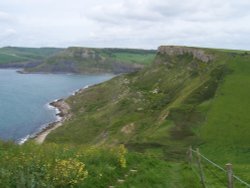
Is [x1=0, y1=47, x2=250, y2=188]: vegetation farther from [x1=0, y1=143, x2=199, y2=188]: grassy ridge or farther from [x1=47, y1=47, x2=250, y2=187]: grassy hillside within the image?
[x1=47, y1=47, x2=250, y2=187]: grassy hillside

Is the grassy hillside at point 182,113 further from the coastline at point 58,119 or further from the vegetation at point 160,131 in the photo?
the coastline at point 58,119

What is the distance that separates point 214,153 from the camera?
6819 cm

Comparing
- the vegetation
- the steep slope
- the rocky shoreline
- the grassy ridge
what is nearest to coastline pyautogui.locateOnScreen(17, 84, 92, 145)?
the rocky shoreline

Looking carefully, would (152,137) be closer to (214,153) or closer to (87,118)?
(214,153)

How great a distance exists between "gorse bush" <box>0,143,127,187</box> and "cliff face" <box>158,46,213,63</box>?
370 feet

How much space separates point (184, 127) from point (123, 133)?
1404 centimetres

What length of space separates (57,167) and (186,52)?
14640 cm

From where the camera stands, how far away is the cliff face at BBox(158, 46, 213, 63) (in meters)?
137

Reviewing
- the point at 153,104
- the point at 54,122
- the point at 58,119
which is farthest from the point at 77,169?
the point at 58,119

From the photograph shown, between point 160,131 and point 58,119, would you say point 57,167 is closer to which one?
point 160,131

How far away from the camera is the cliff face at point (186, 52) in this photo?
5387 inches

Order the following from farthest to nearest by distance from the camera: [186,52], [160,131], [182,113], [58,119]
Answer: [186,52], [58,119], [182,113], [160,131]

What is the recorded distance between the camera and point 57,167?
56.3 feet

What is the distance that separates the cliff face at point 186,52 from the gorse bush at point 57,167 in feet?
370
